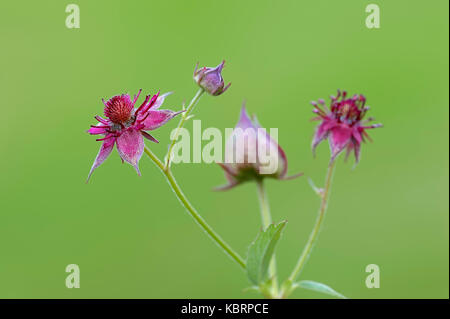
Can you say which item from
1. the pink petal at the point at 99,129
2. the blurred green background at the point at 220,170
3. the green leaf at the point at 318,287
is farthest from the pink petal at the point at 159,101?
the blurred green background at the point at 220,170

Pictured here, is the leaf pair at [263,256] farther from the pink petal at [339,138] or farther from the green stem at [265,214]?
the pink petal at [339,138]

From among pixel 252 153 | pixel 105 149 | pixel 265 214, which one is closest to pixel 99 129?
pixel 105 149

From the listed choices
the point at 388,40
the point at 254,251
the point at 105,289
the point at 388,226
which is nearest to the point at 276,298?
the point at 254,251

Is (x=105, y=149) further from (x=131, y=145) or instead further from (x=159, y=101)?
(x=159, y=101)

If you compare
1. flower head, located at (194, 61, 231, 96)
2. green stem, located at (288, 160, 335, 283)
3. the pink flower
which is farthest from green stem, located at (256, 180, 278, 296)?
flower head, located at (194, 61, 231, 96)

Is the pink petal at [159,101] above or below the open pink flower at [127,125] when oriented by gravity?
above

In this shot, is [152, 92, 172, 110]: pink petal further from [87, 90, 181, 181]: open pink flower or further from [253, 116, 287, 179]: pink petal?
[253, 116, 287, 179]: pink petal

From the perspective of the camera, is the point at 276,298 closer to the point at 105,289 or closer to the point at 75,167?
the point at 105,289
